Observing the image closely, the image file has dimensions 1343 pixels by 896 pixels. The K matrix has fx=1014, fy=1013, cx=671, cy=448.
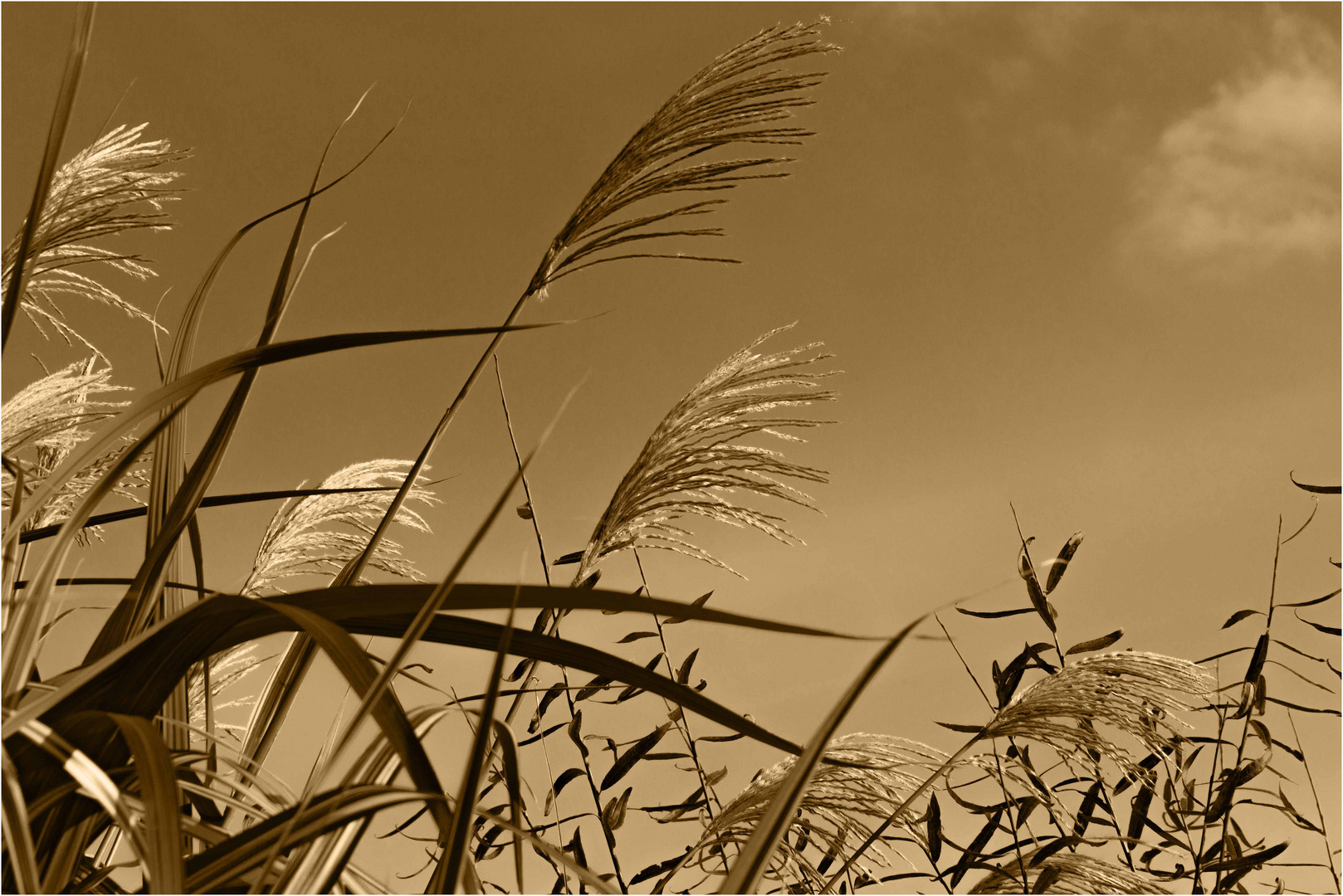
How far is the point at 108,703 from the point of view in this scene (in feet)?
2.46

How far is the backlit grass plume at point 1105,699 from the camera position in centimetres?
131

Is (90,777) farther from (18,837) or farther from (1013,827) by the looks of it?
(1013,827)

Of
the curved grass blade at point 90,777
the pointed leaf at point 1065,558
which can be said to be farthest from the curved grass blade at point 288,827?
the pointed leaf at point 1065,558

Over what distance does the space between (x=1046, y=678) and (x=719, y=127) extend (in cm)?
87

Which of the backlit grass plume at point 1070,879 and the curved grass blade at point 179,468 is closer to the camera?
the curved grass blade at point 179,468

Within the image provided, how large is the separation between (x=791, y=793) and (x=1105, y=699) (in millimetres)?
894

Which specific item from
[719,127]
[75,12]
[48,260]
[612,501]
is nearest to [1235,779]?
[612,501]

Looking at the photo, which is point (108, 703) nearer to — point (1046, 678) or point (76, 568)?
point (76, 568)

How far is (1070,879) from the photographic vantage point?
126 cm

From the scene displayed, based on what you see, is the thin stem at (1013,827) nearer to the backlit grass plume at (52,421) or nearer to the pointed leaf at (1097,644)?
the pointed leaf at (1097,644)

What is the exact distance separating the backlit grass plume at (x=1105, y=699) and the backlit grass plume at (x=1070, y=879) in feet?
0.49

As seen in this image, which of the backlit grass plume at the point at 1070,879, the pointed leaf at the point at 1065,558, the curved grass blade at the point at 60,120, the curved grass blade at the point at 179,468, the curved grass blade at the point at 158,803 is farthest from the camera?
the pointed leaf at the point at 1065,558

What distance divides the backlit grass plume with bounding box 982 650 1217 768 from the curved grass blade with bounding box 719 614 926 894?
0.81 metres

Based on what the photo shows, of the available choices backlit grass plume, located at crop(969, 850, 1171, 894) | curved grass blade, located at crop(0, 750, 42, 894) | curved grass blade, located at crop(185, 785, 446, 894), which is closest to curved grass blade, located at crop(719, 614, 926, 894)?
curved grass blade, located at crop(185, 785, 446, 894)
